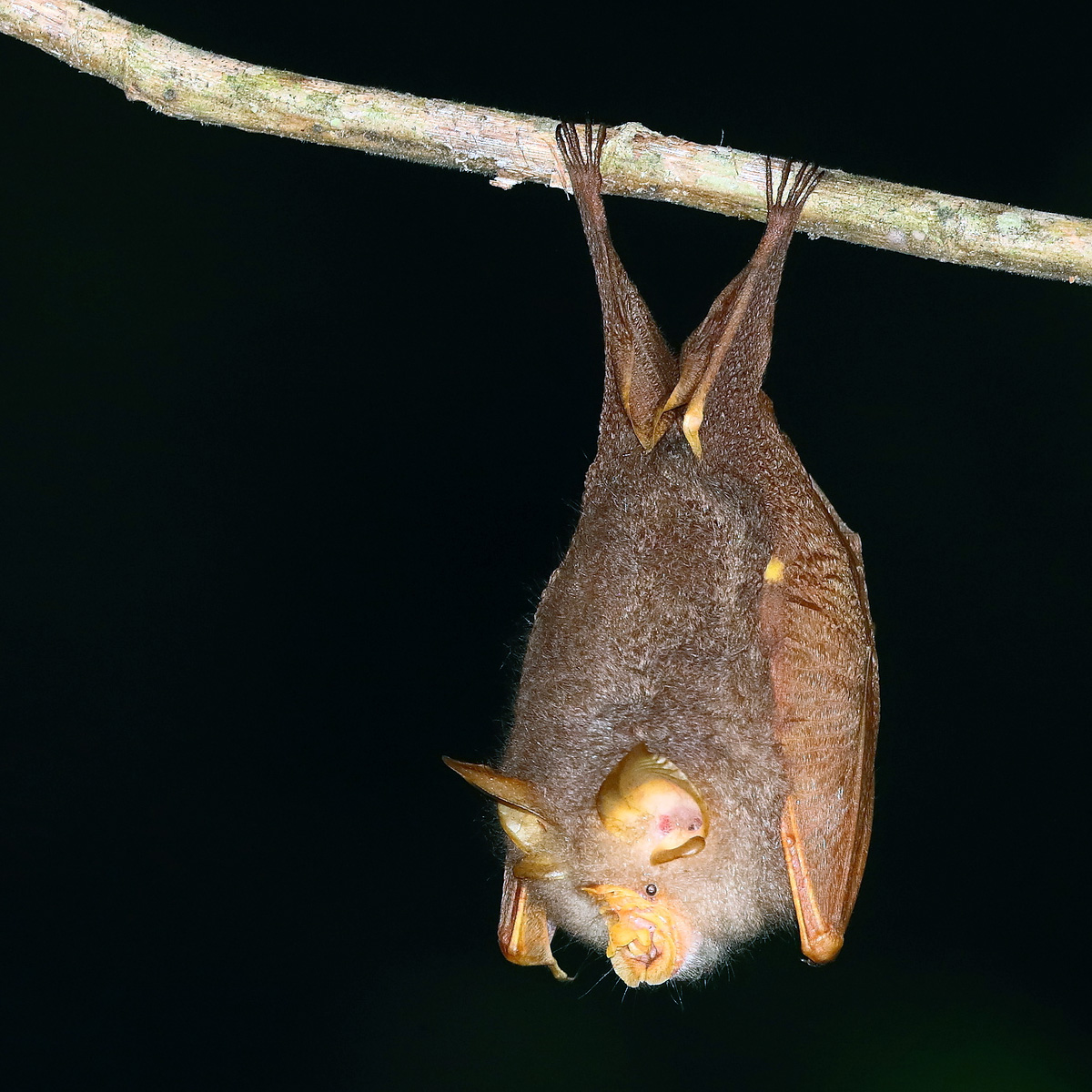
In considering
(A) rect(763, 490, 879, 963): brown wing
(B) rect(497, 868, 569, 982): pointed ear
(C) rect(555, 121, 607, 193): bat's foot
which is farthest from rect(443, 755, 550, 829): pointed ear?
(C) rect(555, 121, 607, 193): bat's foot

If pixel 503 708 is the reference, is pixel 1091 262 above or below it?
above

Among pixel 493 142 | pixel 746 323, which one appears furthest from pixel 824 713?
pixel 493 142

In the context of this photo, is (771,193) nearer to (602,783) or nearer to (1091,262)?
(1091,262)

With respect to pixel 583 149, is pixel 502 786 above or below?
below

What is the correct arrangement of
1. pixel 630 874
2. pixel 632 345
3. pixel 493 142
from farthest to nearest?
pixel 632 345 < pixel 493 142 < pixel 630 874

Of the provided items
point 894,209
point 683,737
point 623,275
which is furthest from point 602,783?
point 894,209

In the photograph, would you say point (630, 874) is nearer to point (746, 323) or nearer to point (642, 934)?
point (642, 934)

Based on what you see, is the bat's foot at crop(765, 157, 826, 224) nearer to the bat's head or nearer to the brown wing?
the brown wing
